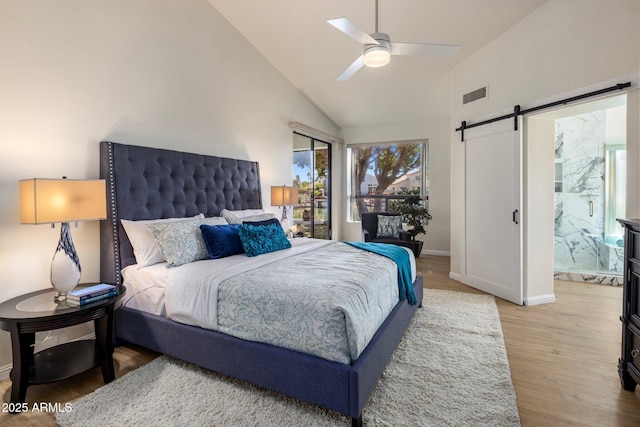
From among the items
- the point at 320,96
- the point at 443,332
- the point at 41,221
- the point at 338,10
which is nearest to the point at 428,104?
the point at 320,96

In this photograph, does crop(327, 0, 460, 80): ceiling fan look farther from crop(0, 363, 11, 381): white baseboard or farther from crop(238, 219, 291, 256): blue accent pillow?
crop(0, 363, 11, 381): white baseboard

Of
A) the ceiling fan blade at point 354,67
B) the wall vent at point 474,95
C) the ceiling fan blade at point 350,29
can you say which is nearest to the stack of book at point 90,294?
the ceiling fan blade at point 350,29

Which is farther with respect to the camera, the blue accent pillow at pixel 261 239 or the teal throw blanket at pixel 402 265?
the blue accent pillow at pixel 261 239

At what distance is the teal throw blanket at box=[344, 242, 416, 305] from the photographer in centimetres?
271

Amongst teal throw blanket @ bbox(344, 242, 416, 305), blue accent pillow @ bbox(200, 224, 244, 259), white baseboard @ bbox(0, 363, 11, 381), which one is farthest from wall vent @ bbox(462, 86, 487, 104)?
white baseboard @ bbox(0, 363, 11, 381)

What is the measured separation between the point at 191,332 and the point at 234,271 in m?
0.48

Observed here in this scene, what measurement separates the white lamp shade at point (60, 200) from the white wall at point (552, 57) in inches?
157

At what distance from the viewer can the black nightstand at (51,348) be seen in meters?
1.85

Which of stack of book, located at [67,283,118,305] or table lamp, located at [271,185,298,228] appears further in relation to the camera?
table lamp, located at [271,185,298,228]

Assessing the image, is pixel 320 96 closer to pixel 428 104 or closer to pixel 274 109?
pixel 274 109

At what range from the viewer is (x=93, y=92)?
2.70 meters

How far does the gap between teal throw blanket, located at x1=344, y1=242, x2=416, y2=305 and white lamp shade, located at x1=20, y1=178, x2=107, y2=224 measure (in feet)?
7.23

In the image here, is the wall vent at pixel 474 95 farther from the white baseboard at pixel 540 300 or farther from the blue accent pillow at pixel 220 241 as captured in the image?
the blue accent pillow at pixel 220 241

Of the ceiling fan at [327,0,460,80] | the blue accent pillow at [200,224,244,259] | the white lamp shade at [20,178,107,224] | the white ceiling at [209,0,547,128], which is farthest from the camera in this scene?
the white ceiling at [209,0,547,128]
